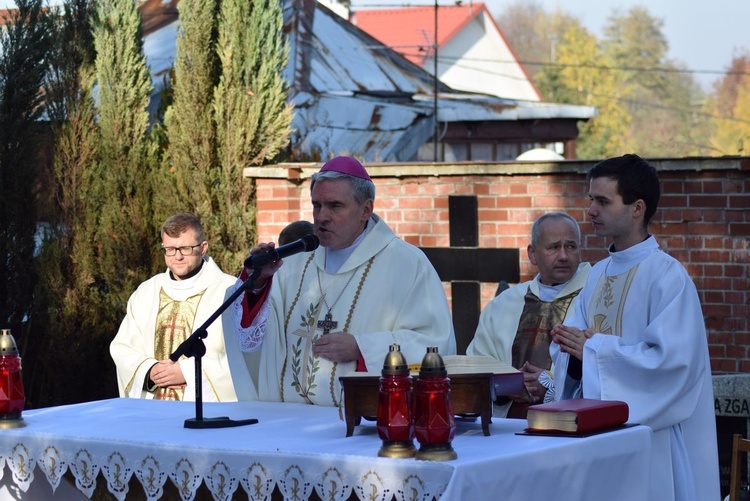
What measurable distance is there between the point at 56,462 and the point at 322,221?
1.38m

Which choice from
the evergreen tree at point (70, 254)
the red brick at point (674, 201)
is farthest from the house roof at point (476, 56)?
the red brick at point (674, 201)

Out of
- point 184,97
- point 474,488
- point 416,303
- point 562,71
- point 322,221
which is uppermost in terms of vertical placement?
point 562,71

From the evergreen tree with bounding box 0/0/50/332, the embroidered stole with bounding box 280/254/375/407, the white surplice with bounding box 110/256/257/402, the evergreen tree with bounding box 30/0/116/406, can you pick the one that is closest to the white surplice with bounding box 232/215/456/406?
the embroidered stole with bounding box 280/254/375/407

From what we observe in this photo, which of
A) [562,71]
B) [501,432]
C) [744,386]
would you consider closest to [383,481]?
[501,432]

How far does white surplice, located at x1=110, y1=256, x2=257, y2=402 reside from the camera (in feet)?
22.1

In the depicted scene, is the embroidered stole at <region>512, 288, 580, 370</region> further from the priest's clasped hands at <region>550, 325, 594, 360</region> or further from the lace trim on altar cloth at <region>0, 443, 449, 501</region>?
the lace trim on altar cloth at <region>0, 443, 449, 501</region>

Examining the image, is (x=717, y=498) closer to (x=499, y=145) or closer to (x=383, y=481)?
(x=383, y=481)

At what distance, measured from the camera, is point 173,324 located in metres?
6.99

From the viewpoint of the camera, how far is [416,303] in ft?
16.5

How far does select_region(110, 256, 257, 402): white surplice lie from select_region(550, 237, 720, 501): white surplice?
2358 millimetres

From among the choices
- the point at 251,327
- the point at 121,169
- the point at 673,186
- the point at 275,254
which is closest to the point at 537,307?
the point at 251,327

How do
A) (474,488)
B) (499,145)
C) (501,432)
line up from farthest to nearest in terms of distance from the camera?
(499,145) < (501,432) < (474,488)

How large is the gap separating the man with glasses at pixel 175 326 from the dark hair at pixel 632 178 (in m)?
2.69

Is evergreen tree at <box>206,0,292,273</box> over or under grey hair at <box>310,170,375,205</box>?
over
